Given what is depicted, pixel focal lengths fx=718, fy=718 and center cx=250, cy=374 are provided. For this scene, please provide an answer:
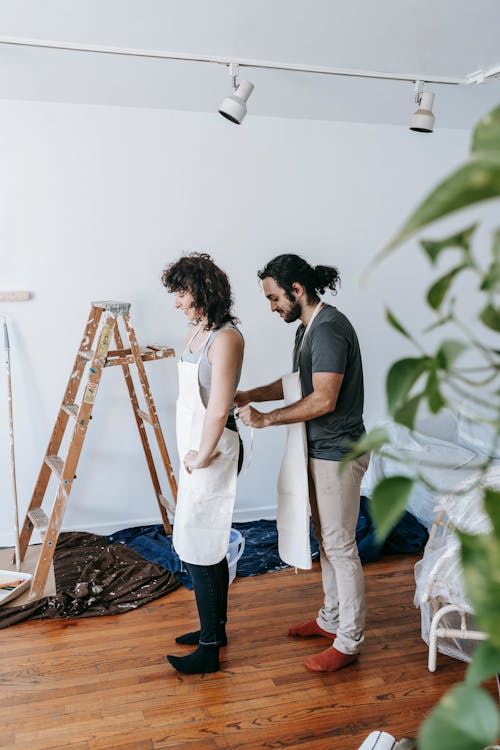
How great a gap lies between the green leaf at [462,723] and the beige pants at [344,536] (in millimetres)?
2184

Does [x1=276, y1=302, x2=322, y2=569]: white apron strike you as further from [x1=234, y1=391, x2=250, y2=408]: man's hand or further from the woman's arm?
the woman's arm

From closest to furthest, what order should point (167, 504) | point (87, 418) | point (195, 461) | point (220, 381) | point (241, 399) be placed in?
point (220, 381)
point (195, 461)
point (241, 399)
point (87, 418)
point (167, 504)

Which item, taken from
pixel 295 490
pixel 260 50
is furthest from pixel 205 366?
pixel 260 50

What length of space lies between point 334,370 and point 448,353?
2015 millimetres

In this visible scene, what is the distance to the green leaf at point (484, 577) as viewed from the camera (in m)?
0.35

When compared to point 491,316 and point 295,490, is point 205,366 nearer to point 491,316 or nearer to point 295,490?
point 295,490

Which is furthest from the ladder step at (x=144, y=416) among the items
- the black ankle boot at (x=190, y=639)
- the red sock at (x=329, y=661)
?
the red sock at (x=329, y=661)

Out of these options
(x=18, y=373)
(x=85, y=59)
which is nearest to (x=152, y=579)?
(x=18, y=373)

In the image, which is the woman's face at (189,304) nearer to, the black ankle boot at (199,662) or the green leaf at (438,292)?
the black ankle boot at (199,662)

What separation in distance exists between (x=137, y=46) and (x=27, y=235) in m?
1.20

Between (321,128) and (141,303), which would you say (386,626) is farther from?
(321,128)

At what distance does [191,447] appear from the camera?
2.56m

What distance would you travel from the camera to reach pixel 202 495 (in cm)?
255

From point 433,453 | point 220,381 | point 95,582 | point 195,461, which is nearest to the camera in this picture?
point 220,381
